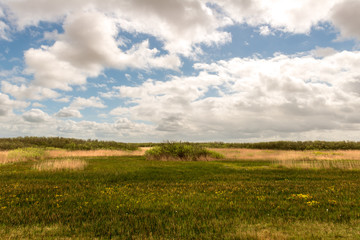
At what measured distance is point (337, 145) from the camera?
76188mm

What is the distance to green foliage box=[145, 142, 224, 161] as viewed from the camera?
36781 mm

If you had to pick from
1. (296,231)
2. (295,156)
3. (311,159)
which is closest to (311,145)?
(295,156)

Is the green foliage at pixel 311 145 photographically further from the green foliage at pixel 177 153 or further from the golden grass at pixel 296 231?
the golden grass at pixel 296 231

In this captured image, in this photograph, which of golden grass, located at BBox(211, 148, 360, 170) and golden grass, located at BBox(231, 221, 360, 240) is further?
golden grass, located at BBox(211, 148, 360, 170)

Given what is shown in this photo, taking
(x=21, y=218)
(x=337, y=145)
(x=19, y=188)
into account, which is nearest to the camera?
(x=21, y=218)

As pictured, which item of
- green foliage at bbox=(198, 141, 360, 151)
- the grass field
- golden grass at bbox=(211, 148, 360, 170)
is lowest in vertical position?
the grass field

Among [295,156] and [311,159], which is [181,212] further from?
[295,156]

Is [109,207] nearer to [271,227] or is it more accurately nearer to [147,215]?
[147,215]

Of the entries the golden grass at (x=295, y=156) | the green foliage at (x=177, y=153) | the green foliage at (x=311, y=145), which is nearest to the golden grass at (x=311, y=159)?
the golden grass at (x=295, y=156)

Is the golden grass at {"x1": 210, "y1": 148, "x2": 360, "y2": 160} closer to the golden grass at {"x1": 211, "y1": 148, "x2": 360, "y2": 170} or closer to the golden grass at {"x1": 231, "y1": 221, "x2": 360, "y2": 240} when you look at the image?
the golden grass at {"x1": 211, "y1": 148, "x2": 360, "y2": 170}

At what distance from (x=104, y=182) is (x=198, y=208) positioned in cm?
934

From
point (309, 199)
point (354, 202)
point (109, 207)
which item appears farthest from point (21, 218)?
point (354, 202)

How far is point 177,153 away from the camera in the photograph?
3716cm

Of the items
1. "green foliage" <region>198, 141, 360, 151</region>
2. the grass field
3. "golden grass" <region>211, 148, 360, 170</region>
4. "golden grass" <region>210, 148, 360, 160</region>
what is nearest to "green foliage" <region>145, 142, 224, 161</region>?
"golden grass" <region>211, 148, 360, 170</region>
